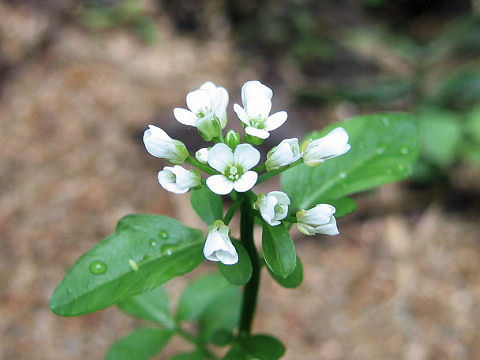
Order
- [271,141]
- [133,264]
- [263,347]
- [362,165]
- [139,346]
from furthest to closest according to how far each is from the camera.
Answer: [271,141] < [139,346] < [362,165] < [263,347] < [133,264]

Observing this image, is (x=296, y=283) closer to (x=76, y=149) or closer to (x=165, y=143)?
(x=165, y=143)

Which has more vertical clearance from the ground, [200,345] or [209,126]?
[209,126]

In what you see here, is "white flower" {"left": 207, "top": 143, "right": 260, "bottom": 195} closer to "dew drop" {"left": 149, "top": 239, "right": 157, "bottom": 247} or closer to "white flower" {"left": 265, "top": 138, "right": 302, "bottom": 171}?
"white flower" {"left": 265, "top": 138, "right": 302, "bottom": 171}

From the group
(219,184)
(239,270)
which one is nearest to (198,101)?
(219,184)

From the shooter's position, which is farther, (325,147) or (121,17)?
(121,17)

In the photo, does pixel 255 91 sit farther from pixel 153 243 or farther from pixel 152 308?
pixel 152 308

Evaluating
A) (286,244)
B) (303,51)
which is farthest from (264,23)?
(286,244)
